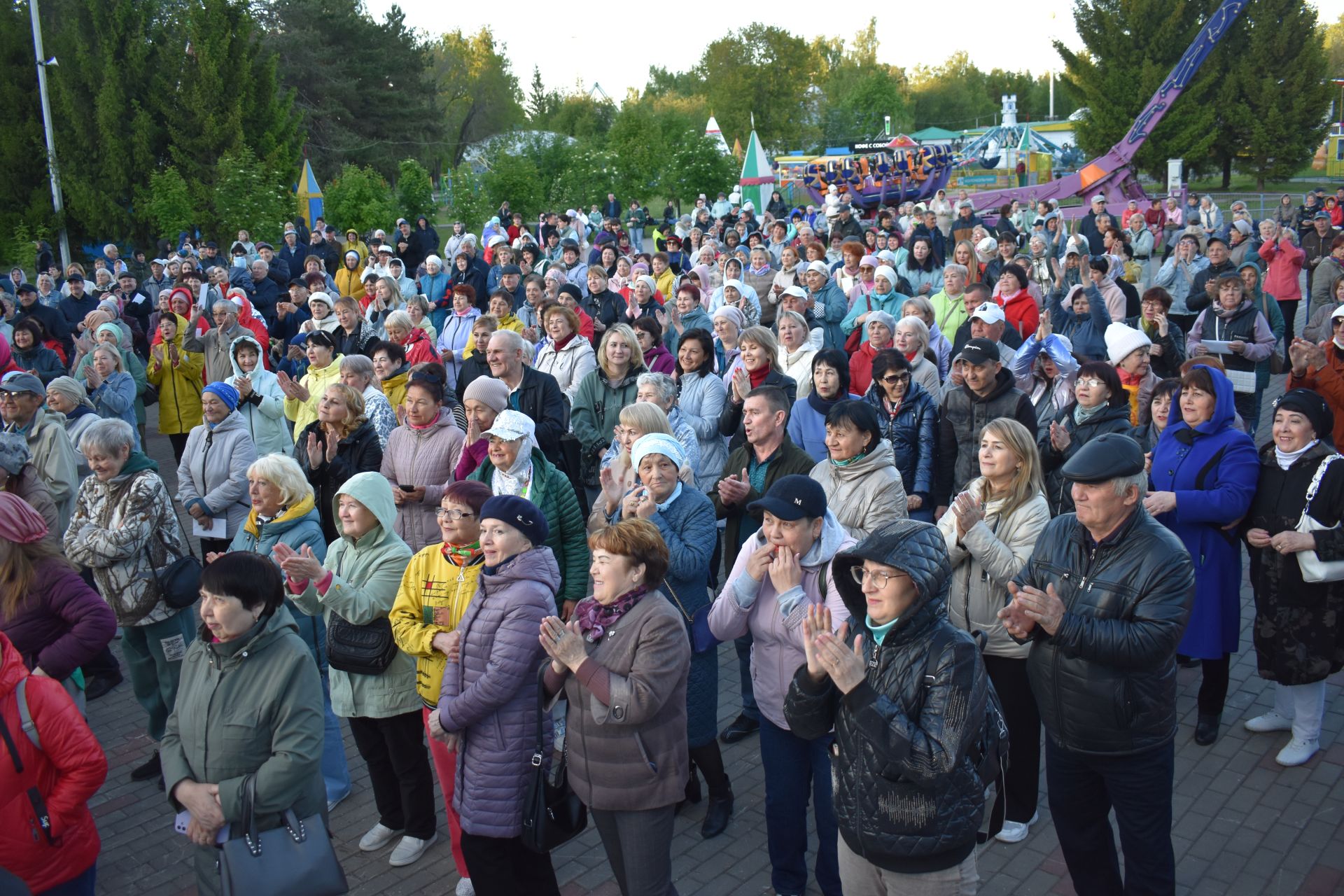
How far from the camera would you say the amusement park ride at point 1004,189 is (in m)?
26.7

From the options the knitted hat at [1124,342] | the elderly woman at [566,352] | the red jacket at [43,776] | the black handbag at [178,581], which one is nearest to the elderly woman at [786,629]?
the red jacket at [43,776]

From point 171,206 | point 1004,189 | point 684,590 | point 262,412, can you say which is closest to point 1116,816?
point 684,590

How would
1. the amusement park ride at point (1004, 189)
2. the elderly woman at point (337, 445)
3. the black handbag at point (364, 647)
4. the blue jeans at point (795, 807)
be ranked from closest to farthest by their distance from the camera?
the blue jeans at point (795, 807), the black handbag at point (364, 647), the elderly woman at point (337, 445), the amusement park ride at point (1004, 189)

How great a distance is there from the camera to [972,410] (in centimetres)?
616

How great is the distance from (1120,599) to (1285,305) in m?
12.7

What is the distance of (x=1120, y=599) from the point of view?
3.59 meters

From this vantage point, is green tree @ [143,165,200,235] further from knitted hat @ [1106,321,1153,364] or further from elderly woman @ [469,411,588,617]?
knitted hat @ [1106,321,1153,364]

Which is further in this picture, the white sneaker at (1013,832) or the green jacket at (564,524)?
the green jacket at (564,524)

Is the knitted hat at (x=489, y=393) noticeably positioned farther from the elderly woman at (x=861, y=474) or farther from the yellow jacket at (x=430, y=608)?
the elderly woman at (x=861, y=474)

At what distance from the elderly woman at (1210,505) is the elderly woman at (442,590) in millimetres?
3268

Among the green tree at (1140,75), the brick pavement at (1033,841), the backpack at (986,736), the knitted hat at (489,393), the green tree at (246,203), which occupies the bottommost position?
the brick pavement at (1033,841)

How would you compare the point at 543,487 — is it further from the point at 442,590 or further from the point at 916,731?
the point at 916,731

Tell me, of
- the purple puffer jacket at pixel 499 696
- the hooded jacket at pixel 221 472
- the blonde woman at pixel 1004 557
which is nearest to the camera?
the purple puffer jacket at pixel 499 696

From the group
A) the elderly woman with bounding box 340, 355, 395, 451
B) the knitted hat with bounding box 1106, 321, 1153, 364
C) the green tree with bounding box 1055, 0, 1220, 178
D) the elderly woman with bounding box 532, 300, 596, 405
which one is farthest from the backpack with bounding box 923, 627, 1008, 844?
the green tree with bounding box 1055, 0, 1220, 178
